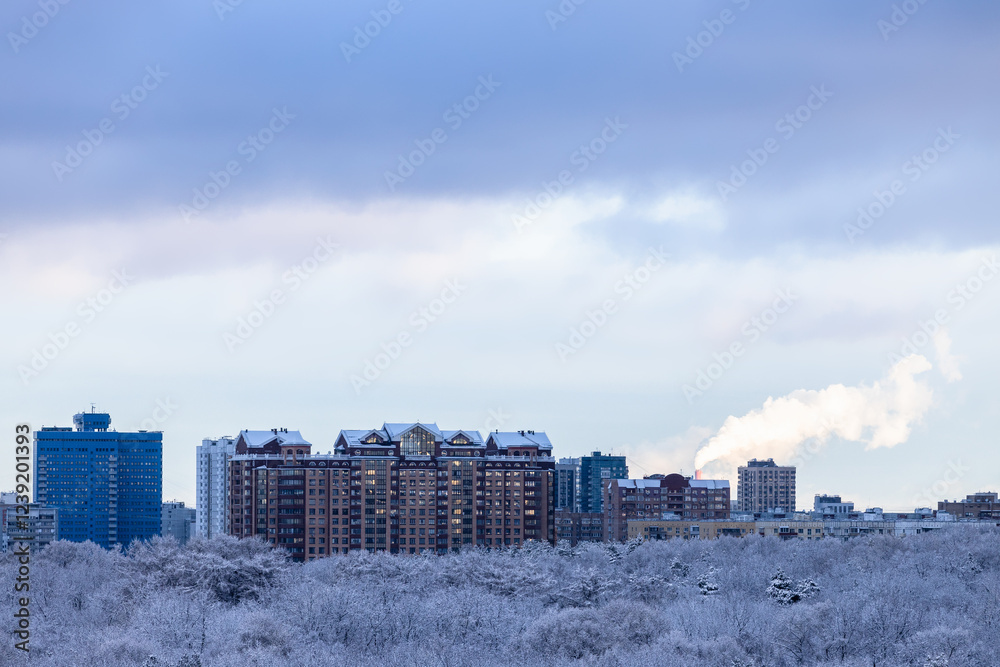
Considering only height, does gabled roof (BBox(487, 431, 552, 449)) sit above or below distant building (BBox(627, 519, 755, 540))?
above

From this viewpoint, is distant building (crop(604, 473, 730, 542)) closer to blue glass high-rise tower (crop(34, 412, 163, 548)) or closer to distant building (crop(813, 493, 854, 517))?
distant building (crop(813, 493, 854, 517))

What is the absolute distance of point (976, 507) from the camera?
168 meters

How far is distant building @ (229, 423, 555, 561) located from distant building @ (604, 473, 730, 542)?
2255 cm

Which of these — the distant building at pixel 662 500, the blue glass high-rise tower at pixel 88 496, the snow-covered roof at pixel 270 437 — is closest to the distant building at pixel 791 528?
the distant building at pixel 662 500

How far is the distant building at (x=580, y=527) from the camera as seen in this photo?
522 feet

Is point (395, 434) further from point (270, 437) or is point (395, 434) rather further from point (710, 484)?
point (710, 484)

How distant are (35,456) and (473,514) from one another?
308ft

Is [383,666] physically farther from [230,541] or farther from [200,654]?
[230,541]

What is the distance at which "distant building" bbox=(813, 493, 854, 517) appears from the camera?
17000 cm

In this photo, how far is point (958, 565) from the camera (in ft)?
333

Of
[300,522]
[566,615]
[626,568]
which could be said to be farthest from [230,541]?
[566,615]

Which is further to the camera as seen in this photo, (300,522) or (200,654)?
(300,522)

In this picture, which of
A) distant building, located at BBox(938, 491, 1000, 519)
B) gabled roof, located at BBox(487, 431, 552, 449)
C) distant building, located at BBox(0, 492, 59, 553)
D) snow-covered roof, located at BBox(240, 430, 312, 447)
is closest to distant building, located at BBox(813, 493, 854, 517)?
distant building, located at BBox(938, 491, 1000, 519)

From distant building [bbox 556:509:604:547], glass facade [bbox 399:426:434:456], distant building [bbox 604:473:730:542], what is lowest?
distant building [bbox 556:509:604:547]
